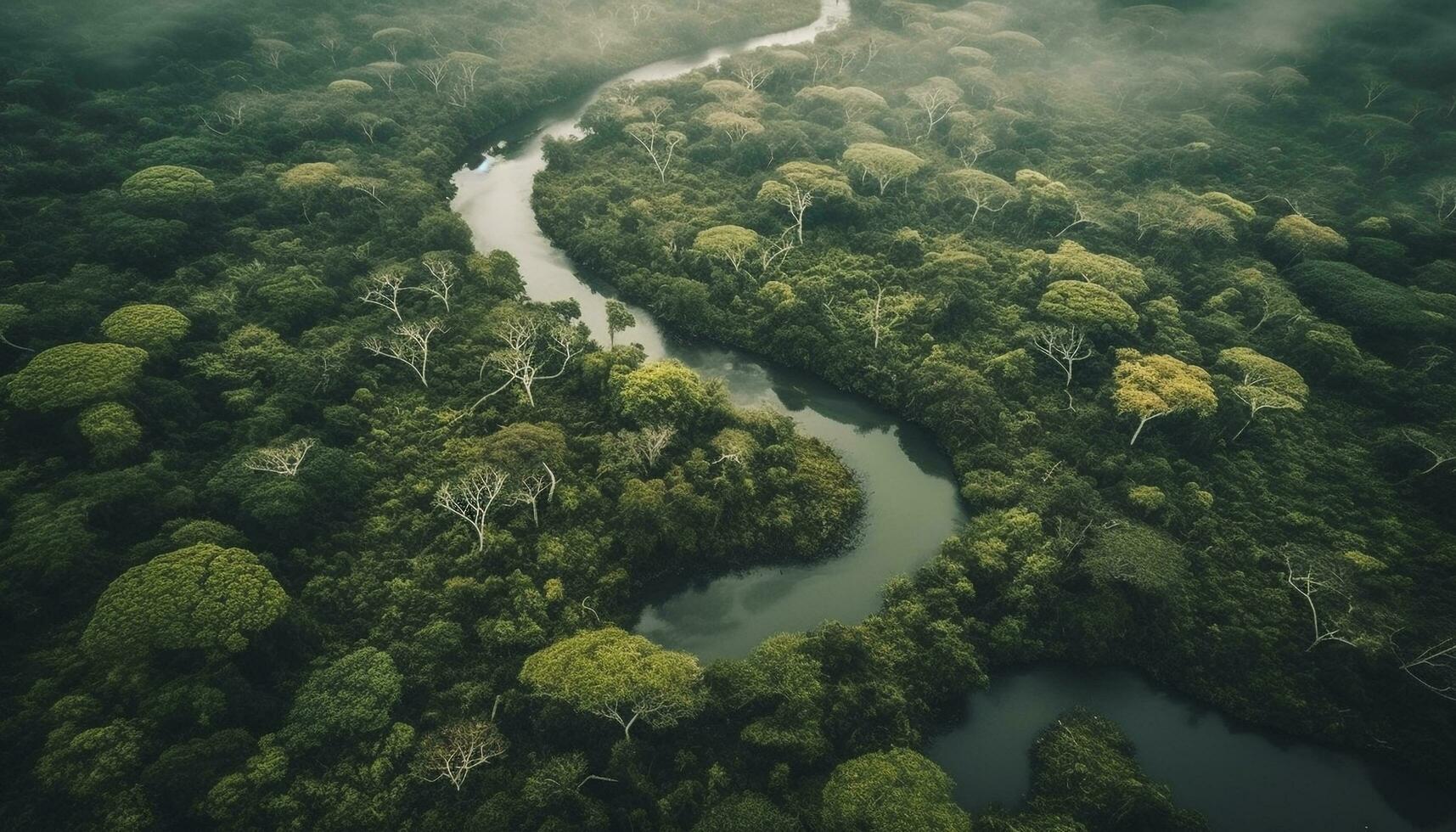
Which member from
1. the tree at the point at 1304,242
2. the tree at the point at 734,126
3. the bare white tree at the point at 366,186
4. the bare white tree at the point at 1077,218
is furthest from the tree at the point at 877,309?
the bare white tree at the point at 366,186

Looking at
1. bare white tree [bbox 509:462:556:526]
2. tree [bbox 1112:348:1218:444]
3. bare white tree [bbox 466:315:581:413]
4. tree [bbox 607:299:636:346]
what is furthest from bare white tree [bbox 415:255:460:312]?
tree [bbox 1112:348:1218:444]

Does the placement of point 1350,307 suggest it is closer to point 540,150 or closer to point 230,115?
point 540,150

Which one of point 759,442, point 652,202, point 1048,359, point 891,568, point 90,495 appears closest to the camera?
point 90,495

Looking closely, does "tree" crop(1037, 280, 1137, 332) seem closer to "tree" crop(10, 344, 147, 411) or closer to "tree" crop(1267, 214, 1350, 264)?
"tree" crop(1267, 214, 1350, 264)

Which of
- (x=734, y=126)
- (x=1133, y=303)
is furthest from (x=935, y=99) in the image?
(x=1133, y=303)

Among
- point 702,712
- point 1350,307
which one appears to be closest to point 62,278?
point 702,712

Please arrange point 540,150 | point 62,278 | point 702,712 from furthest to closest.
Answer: point 540,150, point 62,278, point 702,712
